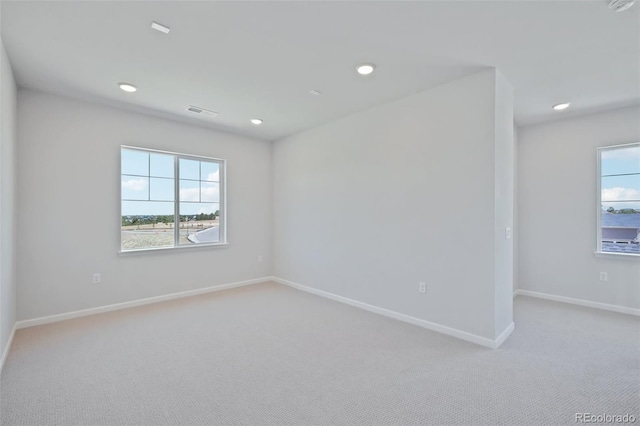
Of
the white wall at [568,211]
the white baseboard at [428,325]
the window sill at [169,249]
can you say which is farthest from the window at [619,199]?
the window sill at [169,249]

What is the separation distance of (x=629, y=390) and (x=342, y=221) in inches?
122

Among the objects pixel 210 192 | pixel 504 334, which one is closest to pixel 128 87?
pixel 210 192

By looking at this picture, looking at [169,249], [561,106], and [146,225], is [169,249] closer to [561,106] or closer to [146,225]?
[146,225]

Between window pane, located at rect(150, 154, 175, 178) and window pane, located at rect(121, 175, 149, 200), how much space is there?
0.18m

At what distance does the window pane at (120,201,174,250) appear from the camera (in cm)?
404

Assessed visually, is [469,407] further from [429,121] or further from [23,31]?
[23,31]

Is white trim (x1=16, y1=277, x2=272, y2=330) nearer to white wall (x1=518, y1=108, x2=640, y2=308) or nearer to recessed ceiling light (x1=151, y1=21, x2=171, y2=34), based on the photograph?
recessed ceiling light (x1=151, y1=21, x2=171, y2=34)

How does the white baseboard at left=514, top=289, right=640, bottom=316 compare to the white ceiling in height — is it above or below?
below

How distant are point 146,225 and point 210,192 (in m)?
1.09

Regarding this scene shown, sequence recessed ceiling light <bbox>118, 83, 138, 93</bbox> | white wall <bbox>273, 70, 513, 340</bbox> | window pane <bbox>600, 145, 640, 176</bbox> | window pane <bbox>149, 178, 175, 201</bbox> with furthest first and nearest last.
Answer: window pane <bbox>149, 178, 175, 201</bbox>, window pane <bbox>600, 145, 640, 176</bbox>, recessed ceiling light <bbox>118, 83, 138, 93</bbox>, white wall <bbox>273, 70, 513, 340</bbox>

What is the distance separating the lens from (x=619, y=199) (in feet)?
12.8

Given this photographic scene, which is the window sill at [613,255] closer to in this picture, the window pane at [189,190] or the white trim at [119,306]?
the white trim at [119,306]

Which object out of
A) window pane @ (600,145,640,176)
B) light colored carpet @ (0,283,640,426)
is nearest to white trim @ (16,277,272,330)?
light colored carpet @ (0,283,640,426)

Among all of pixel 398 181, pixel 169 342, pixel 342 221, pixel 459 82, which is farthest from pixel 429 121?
Answer: pixel 169 342
